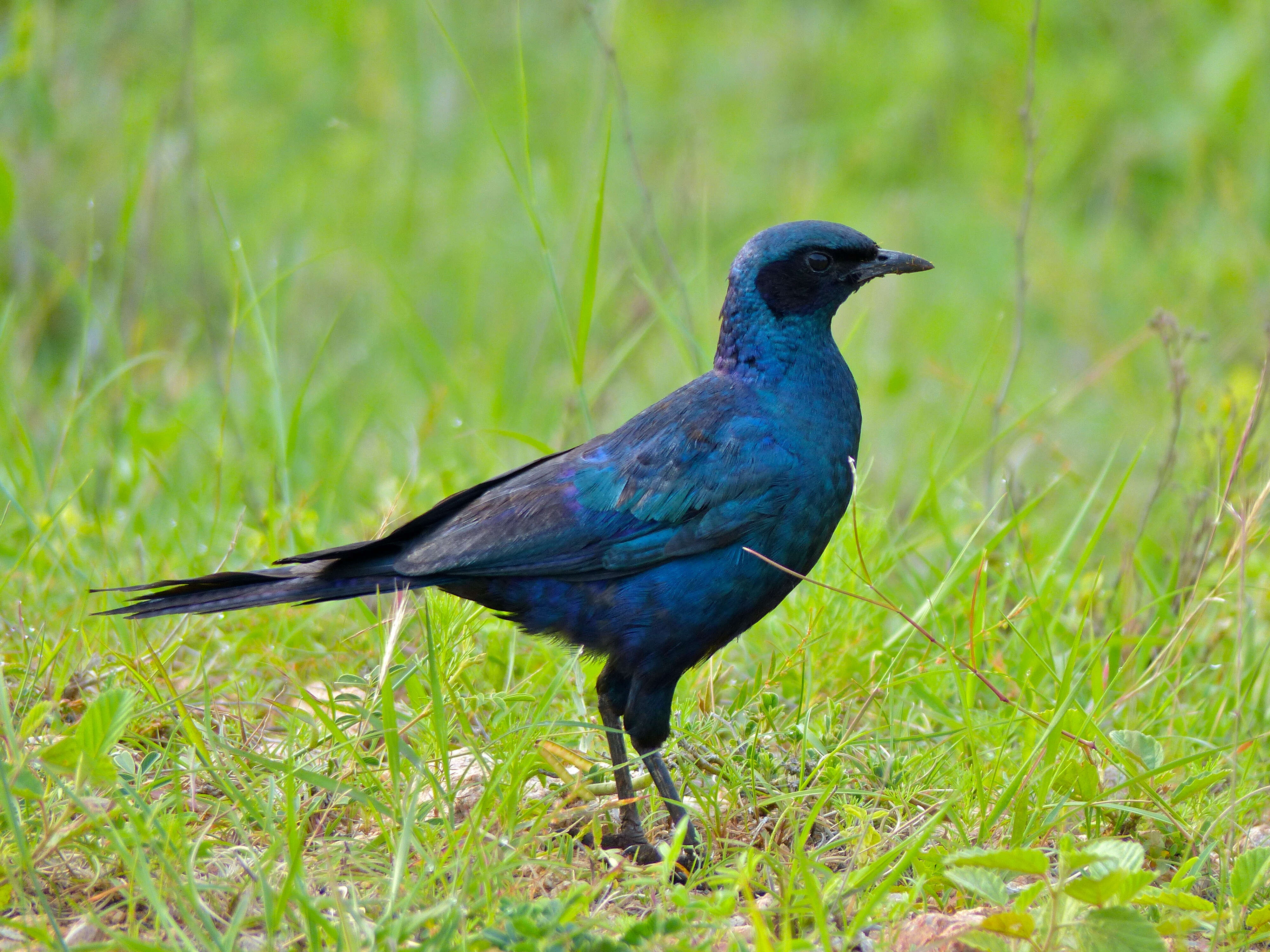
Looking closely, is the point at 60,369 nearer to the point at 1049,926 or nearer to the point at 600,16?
the point at 600,16

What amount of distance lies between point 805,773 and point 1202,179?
5.60 m

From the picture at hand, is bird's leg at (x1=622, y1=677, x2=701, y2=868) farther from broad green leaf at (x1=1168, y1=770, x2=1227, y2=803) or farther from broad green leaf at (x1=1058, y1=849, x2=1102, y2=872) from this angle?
broad green leaf at (x1=1168, y1=770, x2=1227, y2=803)

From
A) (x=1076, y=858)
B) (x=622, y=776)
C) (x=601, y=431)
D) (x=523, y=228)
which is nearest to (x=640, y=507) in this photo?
(x=622, y=776)

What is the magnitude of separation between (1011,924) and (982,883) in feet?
0.32

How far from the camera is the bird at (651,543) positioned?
2.89 m

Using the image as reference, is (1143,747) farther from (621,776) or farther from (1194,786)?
(621,776)

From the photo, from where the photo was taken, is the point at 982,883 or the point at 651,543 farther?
the point at 651,543

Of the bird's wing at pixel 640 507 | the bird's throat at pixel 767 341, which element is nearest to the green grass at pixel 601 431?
the bird's wing at pixel 640 507

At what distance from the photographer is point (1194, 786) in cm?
271

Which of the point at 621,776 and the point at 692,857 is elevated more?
the point at 621,776

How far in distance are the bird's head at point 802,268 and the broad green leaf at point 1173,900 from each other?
5.10 ft

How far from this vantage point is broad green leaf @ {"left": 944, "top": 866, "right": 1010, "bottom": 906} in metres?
2.20

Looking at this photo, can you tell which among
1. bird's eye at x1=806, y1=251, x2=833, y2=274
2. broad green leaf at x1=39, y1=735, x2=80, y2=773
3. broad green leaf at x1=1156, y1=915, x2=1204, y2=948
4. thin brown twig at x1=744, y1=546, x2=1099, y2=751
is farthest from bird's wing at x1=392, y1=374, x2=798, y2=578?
broad green leaf at x1=1156, y1=915, x2=1204, y2=948

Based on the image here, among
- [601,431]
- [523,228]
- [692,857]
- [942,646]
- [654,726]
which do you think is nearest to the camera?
[942,646]
